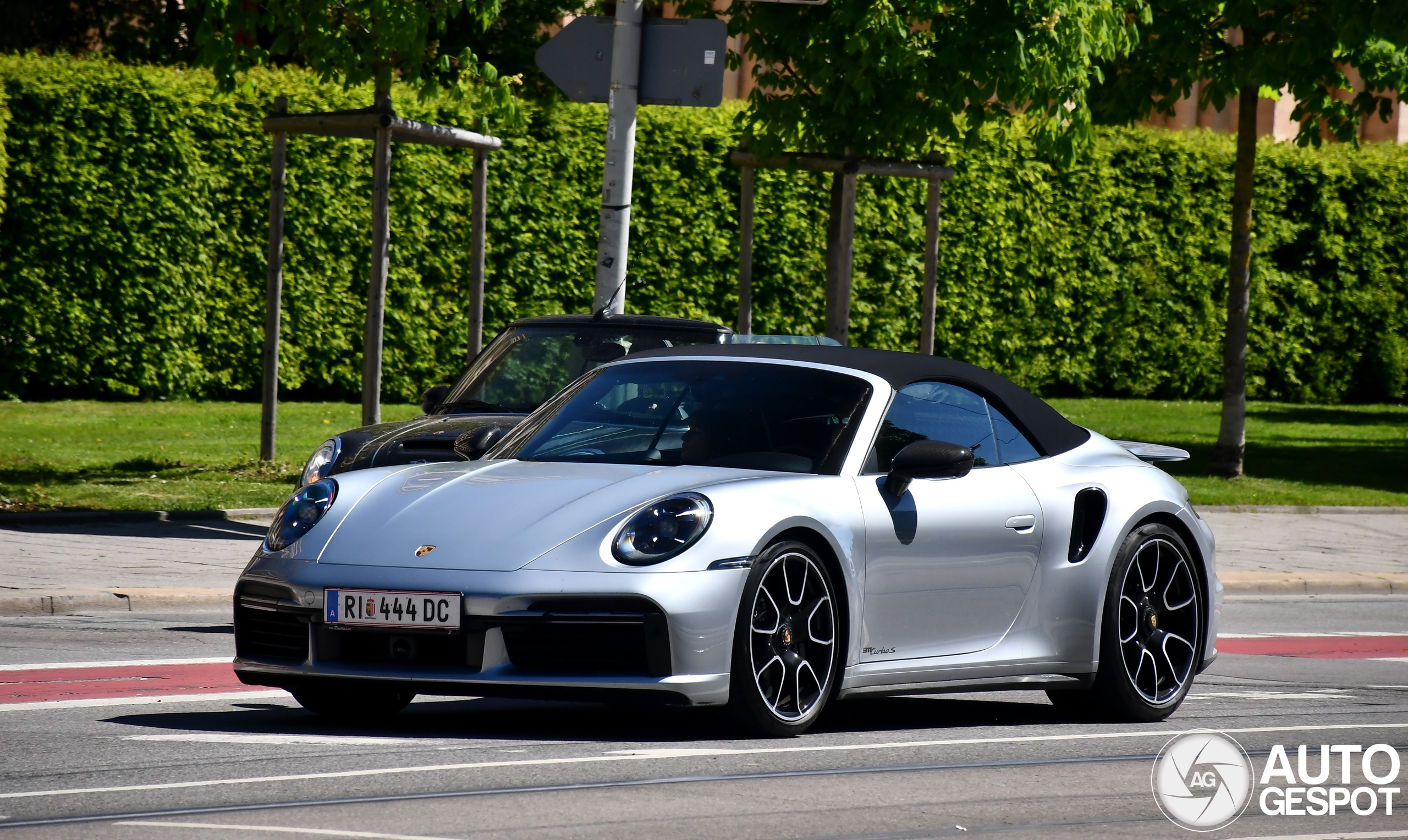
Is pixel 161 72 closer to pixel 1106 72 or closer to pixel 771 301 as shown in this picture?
pixel 771 301

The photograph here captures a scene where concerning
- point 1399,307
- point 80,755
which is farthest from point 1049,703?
point 1399,307

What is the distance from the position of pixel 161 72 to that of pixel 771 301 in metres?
7.31

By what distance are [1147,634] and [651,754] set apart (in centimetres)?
247

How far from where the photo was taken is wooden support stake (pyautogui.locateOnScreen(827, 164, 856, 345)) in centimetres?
1642

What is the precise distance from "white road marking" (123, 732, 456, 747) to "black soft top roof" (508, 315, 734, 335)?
5.58 meters

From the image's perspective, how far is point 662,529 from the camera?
20.2 feet

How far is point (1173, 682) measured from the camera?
762cm

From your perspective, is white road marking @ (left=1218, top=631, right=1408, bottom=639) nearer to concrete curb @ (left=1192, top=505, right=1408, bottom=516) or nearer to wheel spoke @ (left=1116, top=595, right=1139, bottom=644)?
wheel spoke @ (left=1116, top=595, right=1139, bottom=644)

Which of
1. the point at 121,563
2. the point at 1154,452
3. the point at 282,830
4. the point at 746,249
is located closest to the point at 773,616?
the point at 282,830

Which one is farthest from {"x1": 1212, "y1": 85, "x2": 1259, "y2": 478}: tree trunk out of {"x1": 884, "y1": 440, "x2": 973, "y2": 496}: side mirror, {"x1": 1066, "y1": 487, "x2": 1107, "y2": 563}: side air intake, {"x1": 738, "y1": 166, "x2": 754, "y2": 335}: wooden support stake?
{"x1": 884, "y1": 440, "x2": 973, "y2": 496}: side mirror

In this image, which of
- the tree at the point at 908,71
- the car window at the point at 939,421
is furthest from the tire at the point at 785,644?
the tree at the point at 908,71

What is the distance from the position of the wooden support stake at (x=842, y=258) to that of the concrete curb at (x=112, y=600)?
7137 millimetres

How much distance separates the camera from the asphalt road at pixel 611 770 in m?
5.01

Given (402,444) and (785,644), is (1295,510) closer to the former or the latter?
(402,444)
